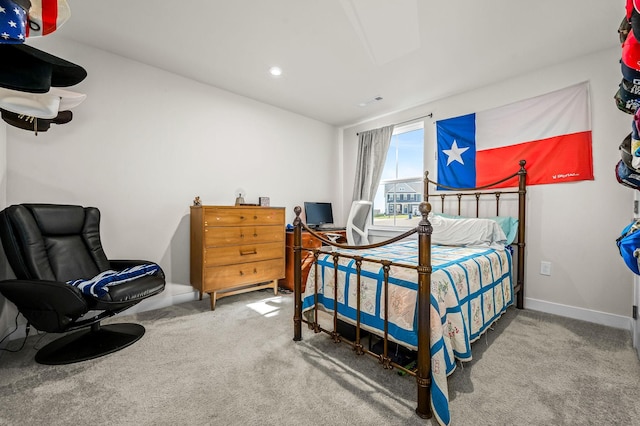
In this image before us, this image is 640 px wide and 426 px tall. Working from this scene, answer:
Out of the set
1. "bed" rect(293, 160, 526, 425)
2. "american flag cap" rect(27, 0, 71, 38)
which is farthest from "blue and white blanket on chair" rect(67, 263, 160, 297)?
"american flag cap" rect(27, 0, 71, 38)

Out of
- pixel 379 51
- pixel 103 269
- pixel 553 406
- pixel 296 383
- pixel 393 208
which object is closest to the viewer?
pixel 553 406

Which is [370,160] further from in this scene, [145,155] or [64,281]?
[64,281]

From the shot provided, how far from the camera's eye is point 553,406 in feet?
4.71

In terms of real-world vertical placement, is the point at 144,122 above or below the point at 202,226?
above

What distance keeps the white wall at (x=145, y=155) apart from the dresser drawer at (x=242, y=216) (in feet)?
1.78

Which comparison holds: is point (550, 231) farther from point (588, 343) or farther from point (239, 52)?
point (239, 52)

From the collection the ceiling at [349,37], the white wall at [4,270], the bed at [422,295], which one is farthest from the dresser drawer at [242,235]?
the ceiling at [349,37]

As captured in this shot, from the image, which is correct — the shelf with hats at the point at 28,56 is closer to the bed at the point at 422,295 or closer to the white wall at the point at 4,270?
the white wall at the point at 4,270

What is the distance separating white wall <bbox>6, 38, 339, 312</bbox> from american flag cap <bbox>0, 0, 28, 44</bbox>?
6.87ft

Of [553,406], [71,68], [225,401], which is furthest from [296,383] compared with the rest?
[71,68]

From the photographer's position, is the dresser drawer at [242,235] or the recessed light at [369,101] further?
the recessed light at [369,101]

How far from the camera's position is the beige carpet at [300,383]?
4.50ft

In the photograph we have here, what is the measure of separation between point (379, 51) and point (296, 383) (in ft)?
9.18

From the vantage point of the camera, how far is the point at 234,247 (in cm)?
302
